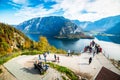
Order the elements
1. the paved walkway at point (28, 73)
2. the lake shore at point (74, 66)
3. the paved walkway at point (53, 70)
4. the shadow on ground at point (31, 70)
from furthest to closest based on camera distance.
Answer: the lake shore at point (74, 66) → the shadow on ground at point (31, 70) → the paved walkway at point (53, 70) → the paved walkway at point (28, 73)

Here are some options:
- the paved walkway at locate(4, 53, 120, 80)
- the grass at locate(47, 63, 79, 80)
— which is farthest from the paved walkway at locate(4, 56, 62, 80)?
the grass at locate(47, 63, 79, 80)

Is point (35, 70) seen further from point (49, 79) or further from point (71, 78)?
point (71, 78)

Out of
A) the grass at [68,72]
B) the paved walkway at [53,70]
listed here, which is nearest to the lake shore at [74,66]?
the paved walkway at [53,70]

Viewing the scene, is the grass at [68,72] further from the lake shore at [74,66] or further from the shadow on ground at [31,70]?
the shadow on ground at [31,70]

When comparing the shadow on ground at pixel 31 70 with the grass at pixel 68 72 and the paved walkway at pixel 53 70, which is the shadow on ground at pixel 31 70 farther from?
the grass at pixel 68 72

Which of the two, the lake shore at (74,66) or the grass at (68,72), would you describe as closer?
the grass at (68,72)

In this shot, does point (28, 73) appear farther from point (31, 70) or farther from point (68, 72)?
point (68, 72)

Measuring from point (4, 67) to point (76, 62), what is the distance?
385 inches

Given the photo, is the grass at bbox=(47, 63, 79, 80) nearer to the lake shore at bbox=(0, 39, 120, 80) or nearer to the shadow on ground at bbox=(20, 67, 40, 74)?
the lake shore at bbox=(0, 39, 120, 80)

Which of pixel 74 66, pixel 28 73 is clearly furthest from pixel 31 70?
pixel 74 66

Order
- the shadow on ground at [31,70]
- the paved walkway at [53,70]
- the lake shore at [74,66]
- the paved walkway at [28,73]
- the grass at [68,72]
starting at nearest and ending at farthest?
the paved walkway at [28,73], the paved walkway at [53,70], the grass at [68,72], the shadow on ground at [31,70], the lake shore at [74,66]

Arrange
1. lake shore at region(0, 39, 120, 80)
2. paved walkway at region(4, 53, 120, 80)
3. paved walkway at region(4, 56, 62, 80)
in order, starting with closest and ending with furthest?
paved walkway at region(4, 56, 62, 80)
paved walkway at region(4, 53, 120, 80)
lake shore at region(0, 39, 120, 80)

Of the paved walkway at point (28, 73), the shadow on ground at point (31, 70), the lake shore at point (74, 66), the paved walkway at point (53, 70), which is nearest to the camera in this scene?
the paved walkway at point (28, 73)

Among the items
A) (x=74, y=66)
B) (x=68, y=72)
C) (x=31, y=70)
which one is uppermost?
(x=31, y=70)
